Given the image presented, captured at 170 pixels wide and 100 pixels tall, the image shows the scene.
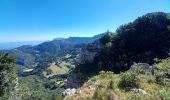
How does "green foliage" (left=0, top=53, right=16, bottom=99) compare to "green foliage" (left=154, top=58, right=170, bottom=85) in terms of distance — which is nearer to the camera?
"green foliage" (left=154, top=58, right=170, bottom=85)

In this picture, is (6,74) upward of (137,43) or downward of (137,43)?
downward

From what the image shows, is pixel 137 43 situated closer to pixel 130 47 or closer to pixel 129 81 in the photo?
pixel 130 47

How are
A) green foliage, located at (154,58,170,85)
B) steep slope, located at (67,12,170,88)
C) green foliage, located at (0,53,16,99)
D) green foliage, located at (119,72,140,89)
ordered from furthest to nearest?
steep slope, located at (67,12,170,88) → green foliage, located at (0,53,16,99) → green foliage, located at (154,58,170,85) → green foliage, located at (119,72,140,89)

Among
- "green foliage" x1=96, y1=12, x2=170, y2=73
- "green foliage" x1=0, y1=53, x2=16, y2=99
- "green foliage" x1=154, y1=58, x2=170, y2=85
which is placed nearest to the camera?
"green foliage" x1=154, y1=58, x2=170, y2=85

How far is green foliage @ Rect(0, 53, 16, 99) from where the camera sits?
7169cm

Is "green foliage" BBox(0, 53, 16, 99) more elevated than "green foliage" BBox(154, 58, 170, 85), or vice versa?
"green foliage" BBox(154, 58, 170, 85)

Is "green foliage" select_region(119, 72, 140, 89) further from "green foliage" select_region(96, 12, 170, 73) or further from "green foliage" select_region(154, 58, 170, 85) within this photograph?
"green foliage" select_region(96, 12, 170, 73)

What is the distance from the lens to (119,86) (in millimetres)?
21609

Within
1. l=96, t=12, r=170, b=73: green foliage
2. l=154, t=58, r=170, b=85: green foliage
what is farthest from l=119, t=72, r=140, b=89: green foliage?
l=96, t=12, r=170, b=73: green foliage

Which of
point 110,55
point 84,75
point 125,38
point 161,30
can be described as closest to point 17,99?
point 84,75

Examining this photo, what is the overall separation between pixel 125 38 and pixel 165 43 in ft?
48.0

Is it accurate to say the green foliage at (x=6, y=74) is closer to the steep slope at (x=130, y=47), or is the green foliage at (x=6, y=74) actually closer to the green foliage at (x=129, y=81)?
the steep slope at (x=130, y=47)

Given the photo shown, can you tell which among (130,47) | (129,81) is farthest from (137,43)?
(129,81)

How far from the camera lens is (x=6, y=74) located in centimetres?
7200
